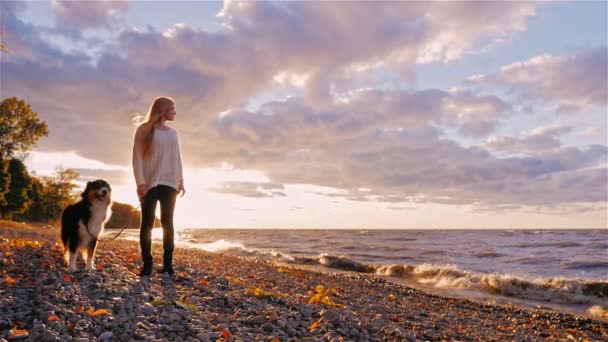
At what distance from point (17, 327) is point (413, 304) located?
7.88 metres

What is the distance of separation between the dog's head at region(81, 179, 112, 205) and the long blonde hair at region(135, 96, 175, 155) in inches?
30.5

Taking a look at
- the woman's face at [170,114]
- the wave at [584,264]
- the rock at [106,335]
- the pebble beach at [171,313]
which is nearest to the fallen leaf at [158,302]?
the pebble beach at [171,313]

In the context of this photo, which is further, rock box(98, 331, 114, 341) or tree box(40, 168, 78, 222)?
tree box(40, 168, 78, 222)

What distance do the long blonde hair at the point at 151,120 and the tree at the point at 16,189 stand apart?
35376 mm

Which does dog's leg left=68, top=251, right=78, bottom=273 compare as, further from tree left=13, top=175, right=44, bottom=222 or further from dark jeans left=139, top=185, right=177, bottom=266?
tree left=13, top=175, right=44, bottom=222

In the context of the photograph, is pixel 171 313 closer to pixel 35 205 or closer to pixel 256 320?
pixel 256 320

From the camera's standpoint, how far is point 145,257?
262 inches

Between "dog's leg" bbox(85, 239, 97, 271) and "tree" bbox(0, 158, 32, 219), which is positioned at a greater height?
"tree" bbox(0, 158, 32, 219)

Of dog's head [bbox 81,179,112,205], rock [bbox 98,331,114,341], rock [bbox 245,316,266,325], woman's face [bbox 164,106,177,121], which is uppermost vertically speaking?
woman's face [bbox 164,106,177,121]

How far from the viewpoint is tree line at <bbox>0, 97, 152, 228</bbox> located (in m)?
31.6

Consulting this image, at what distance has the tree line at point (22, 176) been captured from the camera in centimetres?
3165

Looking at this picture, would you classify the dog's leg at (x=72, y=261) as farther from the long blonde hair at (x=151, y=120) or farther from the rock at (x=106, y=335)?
the rock at (x=106, y=335)

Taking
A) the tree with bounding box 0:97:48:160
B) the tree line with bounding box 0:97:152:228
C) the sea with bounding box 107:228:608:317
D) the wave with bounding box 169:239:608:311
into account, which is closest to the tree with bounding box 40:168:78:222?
the tree line with bounding box 0:97:152:228

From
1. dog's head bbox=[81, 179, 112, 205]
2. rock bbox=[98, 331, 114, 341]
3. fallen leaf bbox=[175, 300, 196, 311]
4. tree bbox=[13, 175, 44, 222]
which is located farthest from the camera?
tree bbox=[13, 175, 44, 222]
